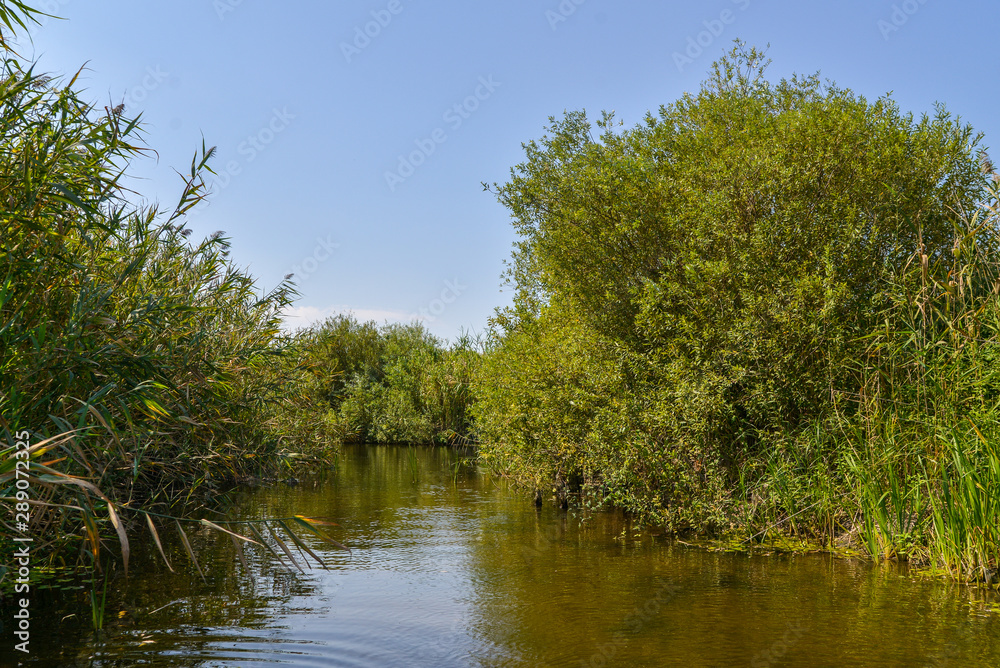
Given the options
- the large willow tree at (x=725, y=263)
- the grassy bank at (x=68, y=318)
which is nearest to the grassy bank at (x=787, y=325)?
the large willow tree at (x=725, y=263)

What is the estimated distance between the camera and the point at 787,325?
9.61 metres

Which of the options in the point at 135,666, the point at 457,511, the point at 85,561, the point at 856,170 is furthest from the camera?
the point at 457,511

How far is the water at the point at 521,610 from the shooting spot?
622 cm

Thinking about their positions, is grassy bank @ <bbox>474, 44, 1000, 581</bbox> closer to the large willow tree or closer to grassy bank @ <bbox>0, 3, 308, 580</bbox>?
the large willow tree

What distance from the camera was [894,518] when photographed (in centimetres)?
886

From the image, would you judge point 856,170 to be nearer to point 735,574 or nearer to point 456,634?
point 735,574

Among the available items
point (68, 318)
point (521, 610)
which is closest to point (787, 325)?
point (521, 610)

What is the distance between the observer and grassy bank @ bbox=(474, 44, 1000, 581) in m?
8.40

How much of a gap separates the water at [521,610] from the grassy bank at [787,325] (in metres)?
0.88

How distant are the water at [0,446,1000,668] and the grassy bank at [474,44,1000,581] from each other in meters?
0.88

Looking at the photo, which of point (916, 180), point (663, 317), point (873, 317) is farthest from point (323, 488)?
point (916, 180)

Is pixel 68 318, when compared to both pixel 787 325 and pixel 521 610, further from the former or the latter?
pixel 787 325

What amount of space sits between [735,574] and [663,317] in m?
3.79

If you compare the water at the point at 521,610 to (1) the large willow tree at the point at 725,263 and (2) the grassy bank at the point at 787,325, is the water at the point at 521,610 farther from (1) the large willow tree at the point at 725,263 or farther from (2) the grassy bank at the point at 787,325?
(1) the large willow tree at the point at 725,263
